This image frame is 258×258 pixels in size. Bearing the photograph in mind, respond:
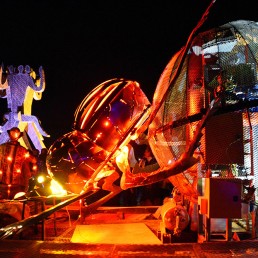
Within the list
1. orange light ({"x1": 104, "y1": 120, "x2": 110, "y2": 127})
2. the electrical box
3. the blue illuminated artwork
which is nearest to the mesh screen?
the electrical box

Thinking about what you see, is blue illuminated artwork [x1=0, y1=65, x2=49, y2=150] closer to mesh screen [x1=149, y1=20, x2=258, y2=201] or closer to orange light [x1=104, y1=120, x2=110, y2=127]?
orange light [x1=104, y1=120, x2=110, y2=127]

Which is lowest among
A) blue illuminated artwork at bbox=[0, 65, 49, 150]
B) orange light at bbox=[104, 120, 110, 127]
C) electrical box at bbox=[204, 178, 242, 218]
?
electrical box at bbox=[204, 178, 242, 218]

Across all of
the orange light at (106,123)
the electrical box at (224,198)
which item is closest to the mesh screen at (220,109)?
the electrical box at (224,198)

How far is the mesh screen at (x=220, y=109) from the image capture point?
526 cm

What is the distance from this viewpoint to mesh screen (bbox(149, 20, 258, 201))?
17.3ft

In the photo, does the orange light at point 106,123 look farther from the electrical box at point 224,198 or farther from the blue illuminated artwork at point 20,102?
the blue illuminated artwork at point 20,102

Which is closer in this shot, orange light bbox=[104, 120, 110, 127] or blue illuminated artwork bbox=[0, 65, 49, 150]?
orange light bbox=[104, 120, 110, 127]

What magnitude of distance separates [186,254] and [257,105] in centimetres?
241

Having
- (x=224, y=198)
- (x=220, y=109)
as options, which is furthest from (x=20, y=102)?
(x=224, y=198)

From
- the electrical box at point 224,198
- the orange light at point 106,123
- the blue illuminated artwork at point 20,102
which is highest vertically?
the blue illuminated artwork at point 20,102

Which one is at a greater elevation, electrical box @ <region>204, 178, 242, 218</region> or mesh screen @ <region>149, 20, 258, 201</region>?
mesh screen @ <region>149, 20, 258, 201</region>

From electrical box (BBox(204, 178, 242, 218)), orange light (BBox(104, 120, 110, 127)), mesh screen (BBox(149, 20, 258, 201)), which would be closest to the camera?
electrical box (BBox(204, 178, 242, 218))

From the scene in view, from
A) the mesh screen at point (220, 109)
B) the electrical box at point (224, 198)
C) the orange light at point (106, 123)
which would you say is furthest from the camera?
the orange light at point (106, 123)

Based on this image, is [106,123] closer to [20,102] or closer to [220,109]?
[220,109]
